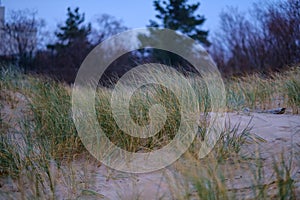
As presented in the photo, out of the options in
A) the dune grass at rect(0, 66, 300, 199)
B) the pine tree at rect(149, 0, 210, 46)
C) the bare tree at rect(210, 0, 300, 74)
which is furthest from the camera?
the pine tree at rect(149, 0, 210, 46)

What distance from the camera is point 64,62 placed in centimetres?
1123

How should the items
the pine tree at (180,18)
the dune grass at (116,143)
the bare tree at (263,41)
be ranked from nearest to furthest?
the dune grass at (116,143) → the bare tree at (263,41) → the pine tree at (180,18)

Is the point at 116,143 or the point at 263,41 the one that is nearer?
the point at 116,143

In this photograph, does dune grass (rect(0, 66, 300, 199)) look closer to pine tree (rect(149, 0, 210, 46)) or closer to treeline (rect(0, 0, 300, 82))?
treeline (rect(0, 0, 300, 82))

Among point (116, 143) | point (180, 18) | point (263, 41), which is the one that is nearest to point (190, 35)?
point (180, 18)

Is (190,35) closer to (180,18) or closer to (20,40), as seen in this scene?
(180,18)

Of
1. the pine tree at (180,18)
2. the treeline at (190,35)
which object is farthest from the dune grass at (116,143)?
the pine tree at (180,18)

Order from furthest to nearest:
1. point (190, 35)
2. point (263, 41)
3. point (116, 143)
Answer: point (190, 35) → point (263, 41) → point (116, 143)

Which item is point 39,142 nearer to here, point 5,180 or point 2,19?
point 5,180

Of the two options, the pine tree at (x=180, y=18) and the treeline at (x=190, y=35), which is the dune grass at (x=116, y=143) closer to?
the treeline at (x=190, y=35)

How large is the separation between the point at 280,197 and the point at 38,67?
10743mm

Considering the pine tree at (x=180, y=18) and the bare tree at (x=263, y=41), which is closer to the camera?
the bare tree at (x=263, y=41)

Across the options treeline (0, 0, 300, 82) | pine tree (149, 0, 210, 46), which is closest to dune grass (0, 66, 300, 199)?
treeline (0, 0, 300, 82)

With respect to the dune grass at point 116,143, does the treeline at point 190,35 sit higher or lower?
higher
